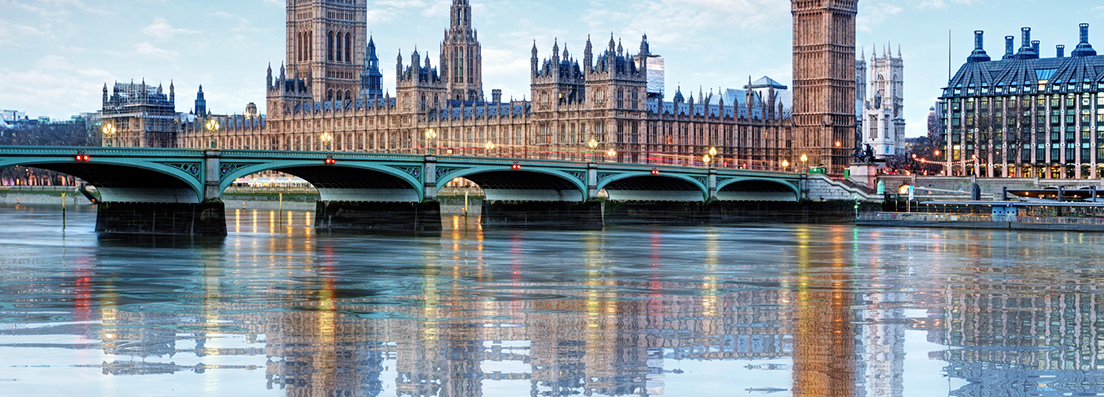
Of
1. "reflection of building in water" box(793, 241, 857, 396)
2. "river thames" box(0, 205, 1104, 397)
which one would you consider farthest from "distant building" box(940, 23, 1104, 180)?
"reflection of building in water" box(793, 241, 857, 396)

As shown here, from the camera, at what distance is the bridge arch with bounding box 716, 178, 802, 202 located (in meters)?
96.1

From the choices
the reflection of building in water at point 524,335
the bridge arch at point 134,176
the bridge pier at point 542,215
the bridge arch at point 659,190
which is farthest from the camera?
the bridge arch at point 659,190

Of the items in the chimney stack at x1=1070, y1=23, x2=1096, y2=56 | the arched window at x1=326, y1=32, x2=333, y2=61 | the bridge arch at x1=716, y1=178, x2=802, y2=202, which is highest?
the arched window at x1=326, y1=32, x2=333, y2=61

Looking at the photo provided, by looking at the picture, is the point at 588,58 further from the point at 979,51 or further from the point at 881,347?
the point at 881,347

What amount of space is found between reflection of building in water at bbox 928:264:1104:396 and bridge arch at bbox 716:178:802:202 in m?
63.8

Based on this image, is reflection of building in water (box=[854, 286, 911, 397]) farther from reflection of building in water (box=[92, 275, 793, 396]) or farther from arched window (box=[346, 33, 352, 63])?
arched window (box=[346, 33, 352, 63])

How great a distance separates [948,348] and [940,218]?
62035mm

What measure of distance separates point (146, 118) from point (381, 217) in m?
129

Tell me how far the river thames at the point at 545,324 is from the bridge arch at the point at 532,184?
3102cm

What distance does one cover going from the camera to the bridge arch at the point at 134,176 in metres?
53.0

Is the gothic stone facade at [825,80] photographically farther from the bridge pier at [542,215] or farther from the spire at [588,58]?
the bridge pier at [542,215]

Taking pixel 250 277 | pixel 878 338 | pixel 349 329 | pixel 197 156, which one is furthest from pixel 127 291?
pixel 197 156

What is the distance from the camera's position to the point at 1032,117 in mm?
142375

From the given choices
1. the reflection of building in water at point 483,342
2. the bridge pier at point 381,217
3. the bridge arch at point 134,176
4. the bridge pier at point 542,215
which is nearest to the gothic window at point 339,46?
the bridge pier at point 542,215
